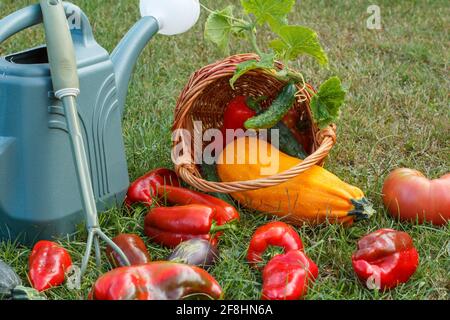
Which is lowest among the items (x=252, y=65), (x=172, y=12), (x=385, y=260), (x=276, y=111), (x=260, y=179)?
(x=385, y=260)

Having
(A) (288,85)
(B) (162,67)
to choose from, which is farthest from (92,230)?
(B) (162,67)

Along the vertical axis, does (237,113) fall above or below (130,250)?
above

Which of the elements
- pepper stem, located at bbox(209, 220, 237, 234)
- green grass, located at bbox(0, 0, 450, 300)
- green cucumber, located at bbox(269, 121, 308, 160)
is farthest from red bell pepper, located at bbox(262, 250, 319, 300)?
green cucumber, located at bbox(269, 121, 308, 160)

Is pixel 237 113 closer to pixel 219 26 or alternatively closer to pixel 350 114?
pixel 219 26

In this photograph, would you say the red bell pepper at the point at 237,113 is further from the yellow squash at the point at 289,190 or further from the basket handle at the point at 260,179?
the basket handle at the point at 260,179

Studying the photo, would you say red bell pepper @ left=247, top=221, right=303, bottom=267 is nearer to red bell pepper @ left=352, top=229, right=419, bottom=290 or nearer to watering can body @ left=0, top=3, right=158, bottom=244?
red bell pepper @ left=352, top=229, right=419, bottom=290

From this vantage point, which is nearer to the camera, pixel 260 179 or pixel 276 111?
pixel 260 179

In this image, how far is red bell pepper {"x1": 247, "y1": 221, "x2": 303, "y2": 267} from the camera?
1.61m

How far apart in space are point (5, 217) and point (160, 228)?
359mm

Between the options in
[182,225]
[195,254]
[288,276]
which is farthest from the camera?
[182,225]

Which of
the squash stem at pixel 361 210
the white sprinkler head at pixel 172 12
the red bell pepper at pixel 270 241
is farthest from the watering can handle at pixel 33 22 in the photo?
the squash stem at pixel 361 210

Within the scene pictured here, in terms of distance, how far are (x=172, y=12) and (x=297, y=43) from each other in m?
0.36

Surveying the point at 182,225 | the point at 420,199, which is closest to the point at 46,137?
the point at 182,225

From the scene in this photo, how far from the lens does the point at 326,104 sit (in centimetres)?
183
